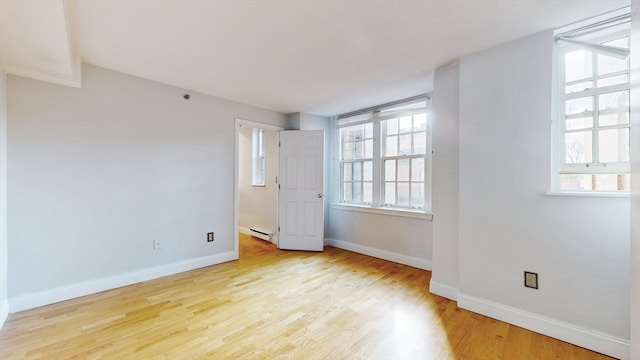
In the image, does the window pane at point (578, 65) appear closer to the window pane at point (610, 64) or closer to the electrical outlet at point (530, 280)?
the window pane at point (610, 64)

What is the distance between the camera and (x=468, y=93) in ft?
7.80

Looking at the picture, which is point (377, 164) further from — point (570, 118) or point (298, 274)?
point (570, 118)

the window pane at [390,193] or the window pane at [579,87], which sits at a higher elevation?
the window pane at [579,87]

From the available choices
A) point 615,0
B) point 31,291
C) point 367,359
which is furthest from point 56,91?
point 615,0

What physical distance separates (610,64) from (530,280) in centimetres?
168

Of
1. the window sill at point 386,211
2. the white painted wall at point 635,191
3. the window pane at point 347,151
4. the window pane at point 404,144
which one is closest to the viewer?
the white painted wall at point 635,191

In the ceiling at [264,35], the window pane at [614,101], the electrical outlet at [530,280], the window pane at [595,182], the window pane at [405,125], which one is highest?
the ceiling at [264,35]

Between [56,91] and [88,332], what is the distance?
83.8 inches

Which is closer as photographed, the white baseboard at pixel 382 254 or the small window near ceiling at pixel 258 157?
the white baseboard at pixel 382 254

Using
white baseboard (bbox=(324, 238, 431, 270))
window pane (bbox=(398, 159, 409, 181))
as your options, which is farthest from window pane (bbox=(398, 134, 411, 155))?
white baseboard (bbox=(324, 238, 431, 270))

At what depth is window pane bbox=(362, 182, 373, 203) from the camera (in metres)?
4.17

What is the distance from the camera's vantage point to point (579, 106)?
200 cm

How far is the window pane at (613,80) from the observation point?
1.84 metres

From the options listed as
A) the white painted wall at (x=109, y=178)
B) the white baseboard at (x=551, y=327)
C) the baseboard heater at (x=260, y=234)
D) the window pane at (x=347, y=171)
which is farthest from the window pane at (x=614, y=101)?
the baseboard heater at (x=260, y=234)
